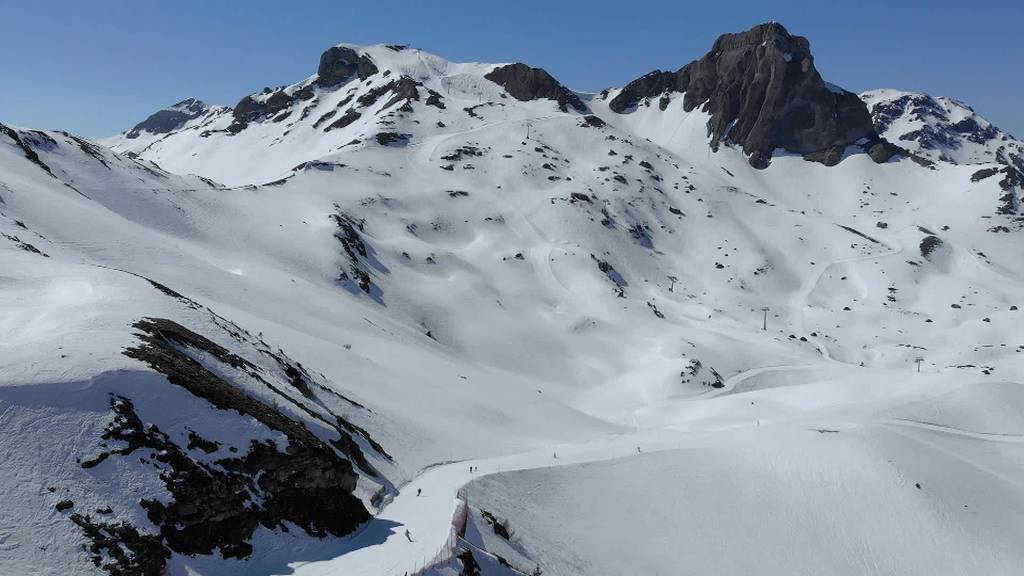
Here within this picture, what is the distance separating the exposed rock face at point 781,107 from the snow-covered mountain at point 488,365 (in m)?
34.7

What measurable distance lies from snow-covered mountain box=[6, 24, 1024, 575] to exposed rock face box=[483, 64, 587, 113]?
3231 cm

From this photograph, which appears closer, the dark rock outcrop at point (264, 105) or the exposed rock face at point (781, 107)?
the exposed rock face at point (781, 107)

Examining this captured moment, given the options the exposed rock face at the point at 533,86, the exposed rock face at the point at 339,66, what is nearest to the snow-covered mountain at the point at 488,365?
the exposed rock face at the point at 533,86

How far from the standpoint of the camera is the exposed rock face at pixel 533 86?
18300 centimetres

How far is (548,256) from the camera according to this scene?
331 ft

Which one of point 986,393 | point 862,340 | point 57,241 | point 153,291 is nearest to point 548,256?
point 862,340

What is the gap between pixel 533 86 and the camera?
18512cm

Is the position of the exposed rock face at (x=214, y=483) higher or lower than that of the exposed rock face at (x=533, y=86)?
lower

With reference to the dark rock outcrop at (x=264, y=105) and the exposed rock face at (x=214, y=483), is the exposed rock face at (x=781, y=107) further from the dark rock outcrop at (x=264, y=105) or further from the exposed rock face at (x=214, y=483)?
the exposed rock face at (x=214, y=483)

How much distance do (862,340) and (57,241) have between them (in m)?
102

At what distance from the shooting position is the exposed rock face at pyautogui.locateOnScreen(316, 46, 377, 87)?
195m

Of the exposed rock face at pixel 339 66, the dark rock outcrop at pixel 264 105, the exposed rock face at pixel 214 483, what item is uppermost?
the exposed rock face at pixel 339 66

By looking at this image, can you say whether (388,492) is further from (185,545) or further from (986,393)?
(986,393)

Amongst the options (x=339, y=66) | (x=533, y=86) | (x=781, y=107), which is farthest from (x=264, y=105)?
(x=781, y=107)
